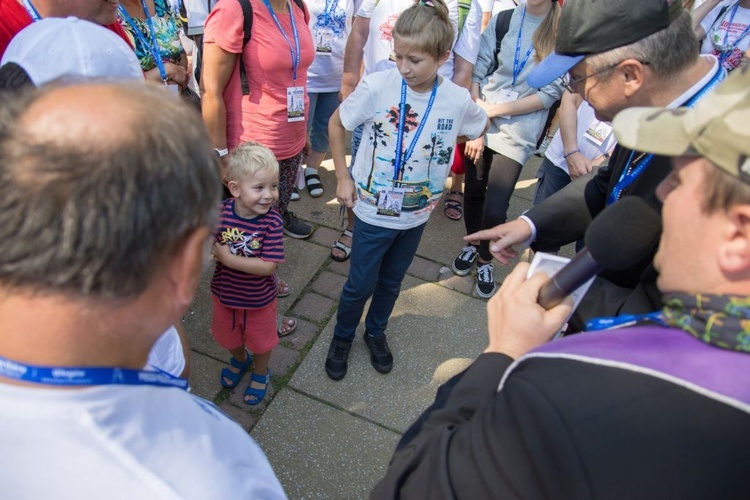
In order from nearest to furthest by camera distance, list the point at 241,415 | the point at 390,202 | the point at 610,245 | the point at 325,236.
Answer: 1. the point at 610,245
2. the point at 390,202
3. the point at 241,415
4. the point at 325,236

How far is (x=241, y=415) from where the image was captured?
298cm

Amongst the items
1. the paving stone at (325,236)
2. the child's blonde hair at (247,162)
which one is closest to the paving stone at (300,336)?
the paving stone at (325,236)

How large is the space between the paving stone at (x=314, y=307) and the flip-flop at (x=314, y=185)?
129 cm

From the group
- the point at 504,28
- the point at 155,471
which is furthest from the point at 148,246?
the point at 504,28

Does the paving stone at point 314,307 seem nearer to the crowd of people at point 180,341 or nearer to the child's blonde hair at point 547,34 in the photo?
the crowd of people at point 180,341

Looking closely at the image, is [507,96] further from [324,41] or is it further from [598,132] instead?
[324,41]

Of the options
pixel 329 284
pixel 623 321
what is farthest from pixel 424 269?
pixel 623 321

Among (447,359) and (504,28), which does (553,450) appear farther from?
(504,28)

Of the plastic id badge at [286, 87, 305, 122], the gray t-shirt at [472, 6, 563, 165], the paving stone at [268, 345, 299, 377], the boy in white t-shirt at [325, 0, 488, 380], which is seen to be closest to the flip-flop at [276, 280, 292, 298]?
the paving stone at [268, 345, 299, 377]

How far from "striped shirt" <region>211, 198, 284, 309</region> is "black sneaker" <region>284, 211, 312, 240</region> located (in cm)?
150

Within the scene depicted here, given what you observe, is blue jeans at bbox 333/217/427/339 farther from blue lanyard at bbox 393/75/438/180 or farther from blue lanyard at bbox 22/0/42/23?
blue lanyard at bbox 22/0/42/23

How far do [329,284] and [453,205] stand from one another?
62.6 inches

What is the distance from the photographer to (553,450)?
92 centimetres

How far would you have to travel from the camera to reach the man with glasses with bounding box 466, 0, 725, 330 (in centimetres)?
190
